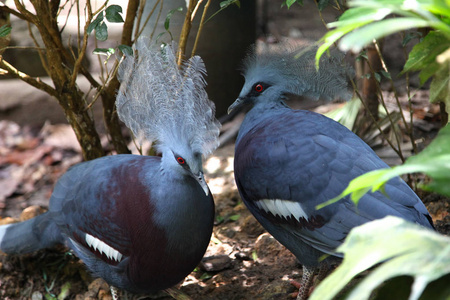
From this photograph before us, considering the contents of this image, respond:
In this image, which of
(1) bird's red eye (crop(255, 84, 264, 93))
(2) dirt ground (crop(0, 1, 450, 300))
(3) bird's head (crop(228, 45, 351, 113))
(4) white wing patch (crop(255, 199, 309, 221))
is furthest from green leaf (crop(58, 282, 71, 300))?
(1) bird's red eye (crop(255, 84, 264, 93))

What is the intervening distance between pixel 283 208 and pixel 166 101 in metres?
0.81

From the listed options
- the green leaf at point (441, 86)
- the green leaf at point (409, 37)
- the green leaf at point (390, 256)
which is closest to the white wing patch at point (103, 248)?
the green leaf at point (441, 86)

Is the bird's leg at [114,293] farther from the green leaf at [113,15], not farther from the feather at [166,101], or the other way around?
the green leaf at [113,15]

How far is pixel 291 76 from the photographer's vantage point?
288cm

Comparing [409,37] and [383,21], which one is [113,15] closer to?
[409,37]

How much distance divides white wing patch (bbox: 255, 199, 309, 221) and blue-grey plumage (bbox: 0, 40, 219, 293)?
31 centimetres

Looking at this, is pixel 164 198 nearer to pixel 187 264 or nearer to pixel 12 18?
pixel 187 264

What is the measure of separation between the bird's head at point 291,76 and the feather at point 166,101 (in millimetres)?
492

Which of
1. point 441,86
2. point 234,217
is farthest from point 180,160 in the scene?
point 234,217

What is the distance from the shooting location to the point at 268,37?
304 cm

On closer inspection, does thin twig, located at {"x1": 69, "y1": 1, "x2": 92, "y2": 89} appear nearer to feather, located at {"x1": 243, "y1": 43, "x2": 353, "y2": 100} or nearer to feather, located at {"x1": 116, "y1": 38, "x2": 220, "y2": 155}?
feather, located at {"x1": 116, "y1": 38, "x2": 220, "y2": 155}

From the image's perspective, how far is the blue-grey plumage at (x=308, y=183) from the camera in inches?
88.7

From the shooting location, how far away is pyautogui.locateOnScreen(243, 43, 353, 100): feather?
2855mm

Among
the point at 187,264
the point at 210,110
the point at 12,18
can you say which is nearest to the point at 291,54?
the point at 210,110
